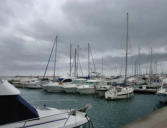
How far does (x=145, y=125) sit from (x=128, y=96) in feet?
53.6

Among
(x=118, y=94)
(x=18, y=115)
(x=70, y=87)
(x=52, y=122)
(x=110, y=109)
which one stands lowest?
(x=110, y=109)

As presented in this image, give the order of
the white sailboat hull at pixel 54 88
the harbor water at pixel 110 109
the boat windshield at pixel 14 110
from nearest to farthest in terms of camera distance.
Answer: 1. the boat windshield at pixel 14 110
2. the harbor water at pixel 110 109
3. the white sailboat hull at pixel 54 88

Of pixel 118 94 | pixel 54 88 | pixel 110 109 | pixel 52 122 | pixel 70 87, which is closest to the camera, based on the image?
pixel 52 122

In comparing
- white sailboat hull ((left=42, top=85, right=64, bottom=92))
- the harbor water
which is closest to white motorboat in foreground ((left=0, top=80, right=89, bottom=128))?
the harbor water

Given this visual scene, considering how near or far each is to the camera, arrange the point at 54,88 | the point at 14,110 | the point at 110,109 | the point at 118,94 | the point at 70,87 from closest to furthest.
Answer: the point at 14,110 → the point at 110,109 → the point at 118,94 → the point at 70,87 → the point at 54,88

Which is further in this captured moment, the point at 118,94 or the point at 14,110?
the point at 118,94

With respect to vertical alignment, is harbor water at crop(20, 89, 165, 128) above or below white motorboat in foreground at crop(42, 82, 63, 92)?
below

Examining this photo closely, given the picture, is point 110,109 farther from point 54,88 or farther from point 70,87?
point 54,88

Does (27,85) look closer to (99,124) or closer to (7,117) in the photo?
(99,124)

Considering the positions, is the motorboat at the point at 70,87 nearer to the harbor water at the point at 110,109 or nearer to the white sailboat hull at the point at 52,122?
the harbor water at the point at 110,109

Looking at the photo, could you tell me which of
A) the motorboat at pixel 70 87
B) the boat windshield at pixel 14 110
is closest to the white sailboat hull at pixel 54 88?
the motorboat at pixel 70 87

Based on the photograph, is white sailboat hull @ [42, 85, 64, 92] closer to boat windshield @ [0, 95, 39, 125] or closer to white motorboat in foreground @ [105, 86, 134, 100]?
white motorboat in foreground @ [105, 86, 134, 100]

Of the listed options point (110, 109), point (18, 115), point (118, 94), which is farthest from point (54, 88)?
point (18, 115)

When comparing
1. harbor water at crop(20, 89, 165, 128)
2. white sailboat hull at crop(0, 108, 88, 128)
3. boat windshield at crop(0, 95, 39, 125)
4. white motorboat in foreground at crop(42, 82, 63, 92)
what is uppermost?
boat windshield at crop(0, 95, 39, 125)
